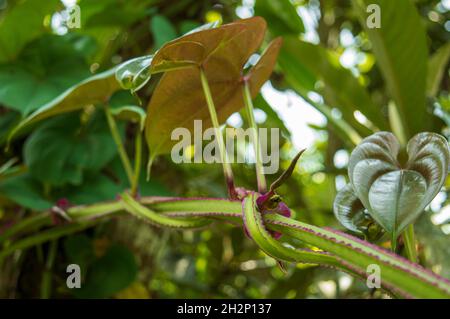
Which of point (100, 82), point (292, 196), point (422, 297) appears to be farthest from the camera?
point (292, 196)

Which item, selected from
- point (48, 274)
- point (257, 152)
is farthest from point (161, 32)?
point (257, 152)

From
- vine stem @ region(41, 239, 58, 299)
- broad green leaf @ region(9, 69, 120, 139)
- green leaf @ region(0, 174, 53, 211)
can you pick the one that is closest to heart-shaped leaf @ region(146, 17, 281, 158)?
broad green leaf @ region(9, 69, 120, 139)

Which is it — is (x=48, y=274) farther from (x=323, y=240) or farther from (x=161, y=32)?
(x=323, y=240)

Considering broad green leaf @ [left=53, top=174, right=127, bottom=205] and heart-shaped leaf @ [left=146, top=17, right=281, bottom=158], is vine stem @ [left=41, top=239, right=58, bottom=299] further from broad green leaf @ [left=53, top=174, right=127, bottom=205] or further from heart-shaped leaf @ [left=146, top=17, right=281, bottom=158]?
heart-shaped leaf @ [left=146, top=17, right=281, bottom=158]

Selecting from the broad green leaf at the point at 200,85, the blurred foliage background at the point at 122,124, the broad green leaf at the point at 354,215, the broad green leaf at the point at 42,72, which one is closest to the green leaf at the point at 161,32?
the blurred foliage background at the point at 122,124

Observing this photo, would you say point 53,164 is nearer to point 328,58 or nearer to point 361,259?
point 328,58
